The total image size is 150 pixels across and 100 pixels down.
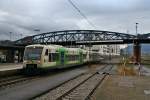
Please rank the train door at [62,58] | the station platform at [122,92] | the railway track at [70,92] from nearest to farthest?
the railway track at [70,92] < the station platform at [122,92] < the train door at [62,58]

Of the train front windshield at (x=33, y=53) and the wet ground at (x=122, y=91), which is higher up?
the train front windshield at (x=33, y=53)

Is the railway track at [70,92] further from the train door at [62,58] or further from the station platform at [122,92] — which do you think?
the train door at [62,58]

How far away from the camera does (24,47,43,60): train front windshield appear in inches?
1233

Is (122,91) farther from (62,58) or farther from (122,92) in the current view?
(62,58)

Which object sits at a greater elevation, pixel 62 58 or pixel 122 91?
pixel 62 58

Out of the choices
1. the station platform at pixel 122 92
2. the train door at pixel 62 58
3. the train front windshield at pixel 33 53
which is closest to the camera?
the station platform at pixel 122 92

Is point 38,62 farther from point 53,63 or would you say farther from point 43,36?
point 43,36

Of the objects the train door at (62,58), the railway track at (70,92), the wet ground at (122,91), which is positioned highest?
the train door at (62,58)

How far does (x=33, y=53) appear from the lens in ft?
104

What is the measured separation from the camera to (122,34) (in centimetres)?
13700

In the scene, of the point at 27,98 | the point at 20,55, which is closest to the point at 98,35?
the point at 20,55

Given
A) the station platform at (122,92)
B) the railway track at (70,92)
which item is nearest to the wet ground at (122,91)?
the station platform at (122,92)

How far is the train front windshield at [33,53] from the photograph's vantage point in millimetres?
31312

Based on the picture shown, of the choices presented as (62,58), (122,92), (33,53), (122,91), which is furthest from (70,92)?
(62,58)
